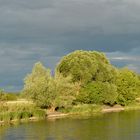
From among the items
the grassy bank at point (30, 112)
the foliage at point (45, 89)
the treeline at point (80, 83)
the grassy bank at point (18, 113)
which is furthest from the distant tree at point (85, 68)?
the grassy bank at point (18, 113)

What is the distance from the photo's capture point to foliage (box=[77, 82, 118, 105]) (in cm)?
10106

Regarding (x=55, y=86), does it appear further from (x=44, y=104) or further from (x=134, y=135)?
(x=134, y=135)

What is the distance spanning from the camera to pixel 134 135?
165 feet

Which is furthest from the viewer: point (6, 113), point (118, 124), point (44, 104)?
point (44, 104)

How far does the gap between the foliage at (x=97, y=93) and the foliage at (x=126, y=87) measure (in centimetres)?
821

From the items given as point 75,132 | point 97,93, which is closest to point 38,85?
point 97,93

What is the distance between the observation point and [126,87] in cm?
11469

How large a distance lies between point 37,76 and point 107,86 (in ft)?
71.5

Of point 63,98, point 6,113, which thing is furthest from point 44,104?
point 6,113

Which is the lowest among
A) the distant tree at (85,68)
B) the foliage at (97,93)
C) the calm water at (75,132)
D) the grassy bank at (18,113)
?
the calm water at (75,132)

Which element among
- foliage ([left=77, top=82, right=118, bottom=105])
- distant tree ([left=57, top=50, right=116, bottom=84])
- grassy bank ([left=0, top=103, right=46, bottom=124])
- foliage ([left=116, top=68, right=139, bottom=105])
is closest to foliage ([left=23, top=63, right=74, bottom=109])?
grassy bank ([left=0, top=103, right=46, bottom=124])

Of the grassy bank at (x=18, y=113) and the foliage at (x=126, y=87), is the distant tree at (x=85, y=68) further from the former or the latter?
the grassy bank at (x=18, y=113)

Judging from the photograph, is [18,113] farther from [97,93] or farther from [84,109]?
[97,93]

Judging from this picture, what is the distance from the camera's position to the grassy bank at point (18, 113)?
7033 centimetres
